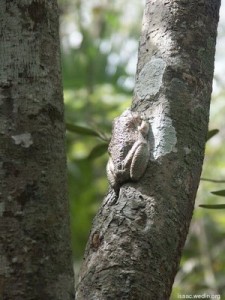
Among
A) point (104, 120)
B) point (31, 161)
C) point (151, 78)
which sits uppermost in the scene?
point (104, 120)

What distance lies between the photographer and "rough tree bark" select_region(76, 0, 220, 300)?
1.03 metres

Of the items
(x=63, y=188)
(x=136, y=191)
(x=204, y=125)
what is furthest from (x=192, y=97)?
(x=63, y=188)

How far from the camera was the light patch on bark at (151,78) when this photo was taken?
118 cm

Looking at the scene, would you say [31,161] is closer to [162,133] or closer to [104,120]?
[162,133]

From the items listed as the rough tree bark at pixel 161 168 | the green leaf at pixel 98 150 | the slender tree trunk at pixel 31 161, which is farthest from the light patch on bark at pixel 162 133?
the green leaf at pixel 98 150

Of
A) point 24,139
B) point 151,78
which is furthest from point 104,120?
point 24,139

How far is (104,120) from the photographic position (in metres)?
3.09

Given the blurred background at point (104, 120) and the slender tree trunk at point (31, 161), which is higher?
the blurred background at point (104, 120)

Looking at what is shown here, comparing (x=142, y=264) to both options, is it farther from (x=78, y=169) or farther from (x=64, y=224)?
(x=78, y=169)

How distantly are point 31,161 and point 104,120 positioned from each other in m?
2.12

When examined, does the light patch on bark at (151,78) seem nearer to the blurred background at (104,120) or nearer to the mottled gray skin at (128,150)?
the mottled gray skin at (128,150)

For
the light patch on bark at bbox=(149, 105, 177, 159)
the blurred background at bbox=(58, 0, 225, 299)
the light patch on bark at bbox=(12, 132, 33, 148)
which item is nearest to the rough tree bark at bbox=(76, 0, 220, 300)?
the light patch on bark at bbox=(149, 105, 177, 159)

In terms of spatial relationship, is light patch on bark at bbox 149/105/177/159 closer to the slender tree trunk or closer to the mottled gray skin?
the mottled gray skin

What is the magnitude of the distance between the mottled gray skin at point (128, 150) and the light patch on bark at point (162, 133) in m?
0.01
